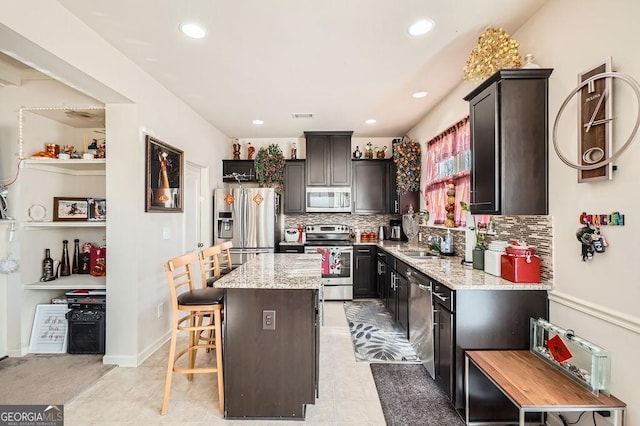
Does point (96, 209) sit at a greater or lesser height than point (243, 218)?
greater

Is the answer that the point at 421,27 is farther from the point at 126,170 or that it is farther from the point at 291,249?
the point at 291,249

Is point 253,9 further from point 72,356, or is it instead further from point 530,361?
point 72,356

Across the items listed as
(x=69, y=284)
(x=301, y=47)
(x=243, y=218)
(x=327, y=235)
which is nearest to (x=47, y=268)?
(x=69, y=284)

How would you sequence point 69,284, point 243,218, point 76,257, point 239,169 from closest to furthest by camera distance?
point 69,284
point 76,257
point 243,218
point 239,169

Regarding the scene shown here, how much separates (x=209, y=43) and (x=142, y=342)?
277 centimetres

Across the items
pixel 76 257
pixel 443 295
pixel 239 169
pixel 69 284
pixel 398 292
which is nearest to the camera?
pixel 443 295

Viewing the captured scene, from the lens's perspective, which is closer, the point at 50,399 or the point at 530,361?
the point at 530,361

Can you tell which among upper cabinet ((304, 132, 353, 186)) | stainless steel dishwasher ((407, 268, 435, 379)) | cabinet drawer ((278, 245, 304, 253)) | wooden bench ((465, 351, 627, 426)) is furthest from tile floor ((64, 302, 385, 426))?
upper cabinet ((304, 132, 353, 186))

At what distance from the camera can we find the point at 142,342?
2848 millimetres

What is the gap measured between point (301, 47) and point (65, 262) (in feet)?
11.1

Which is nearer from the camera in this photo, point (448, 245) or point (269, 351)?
point (269, 351)

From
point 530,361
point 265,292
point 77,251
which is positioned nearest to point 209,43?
point 265,292

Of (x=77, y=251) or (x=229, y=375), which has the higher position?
(x=77, y=251)

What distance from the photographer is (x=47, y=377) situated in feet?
8.32
